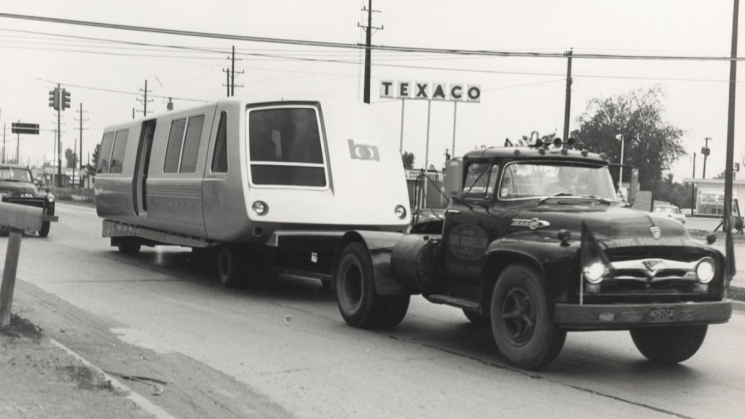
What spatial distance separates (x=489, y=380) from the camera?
7570mm

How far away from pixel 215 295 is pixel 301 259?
1295 millimetres

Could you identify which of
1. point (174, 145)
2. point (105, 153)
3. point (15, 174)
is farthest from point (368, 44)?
point (174, 145)

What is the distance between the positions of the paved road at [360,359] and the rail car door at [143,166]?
12.1ft

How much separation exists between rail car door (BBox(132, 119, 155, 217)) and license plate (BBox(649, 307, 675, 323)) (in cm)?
1137

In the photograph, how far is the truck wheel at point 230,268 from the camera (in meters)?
13.6

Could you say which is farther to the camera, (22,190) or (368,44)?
(368,44)

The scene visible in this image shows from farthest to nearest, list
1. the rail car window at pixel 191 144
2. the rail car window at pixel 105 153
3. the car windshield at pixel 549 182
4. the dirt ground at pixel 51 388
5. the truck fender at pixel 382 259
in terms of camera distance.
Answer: the rail car window at pixel 105 153, the rail car window at pixel 191 144, the truck fender at pixel 382 259, the car windshield at pixel 549 182, the dirt ground at pixel 51 388

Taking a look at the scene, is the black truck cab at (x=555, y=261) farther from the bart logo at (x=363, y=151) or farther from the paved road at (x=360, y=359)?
the bart logo at (x=363, y=151)

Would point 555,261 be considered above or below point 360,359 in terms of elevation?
above

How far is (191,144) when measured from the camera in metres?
14.6

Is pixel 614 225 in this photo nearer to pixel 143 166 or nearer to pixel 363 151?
pixel 363 151

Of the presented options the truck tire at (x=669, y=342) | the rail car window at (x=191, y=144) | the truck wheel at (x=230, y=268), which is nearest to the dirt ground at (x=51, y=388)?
the truck tire at (x=669, y=342)

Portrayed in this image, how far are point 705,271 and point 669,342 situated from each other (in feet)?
3.54

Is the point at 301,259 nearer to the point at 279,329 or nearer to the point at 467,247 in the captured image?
the point at 279,329
